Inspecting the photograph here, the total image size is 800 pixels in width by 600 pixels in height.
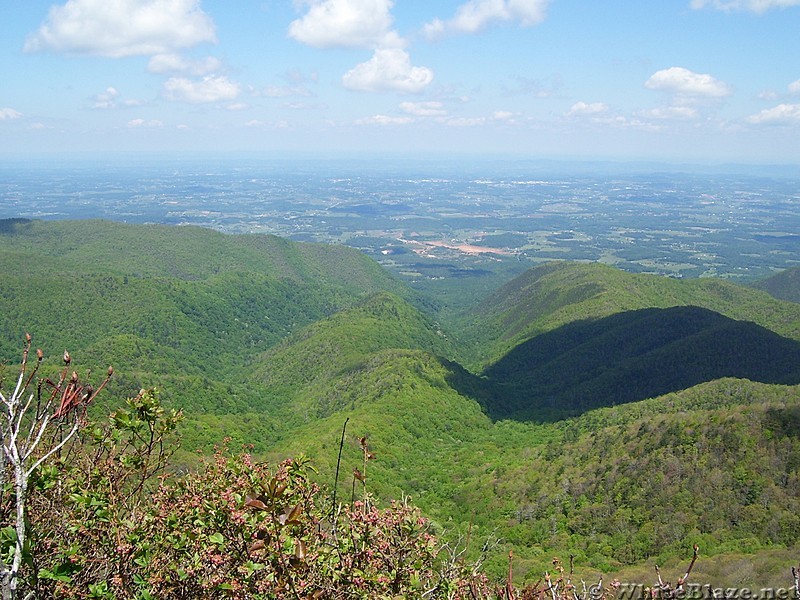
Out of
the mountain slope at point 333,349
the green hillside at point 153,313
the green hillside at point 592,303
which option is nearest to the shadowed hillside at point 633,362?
the green hillside at point 592,303

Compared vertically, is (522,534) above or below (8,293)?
below

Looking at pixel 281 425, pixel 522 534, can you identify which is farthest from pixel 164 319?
pixel 522 534

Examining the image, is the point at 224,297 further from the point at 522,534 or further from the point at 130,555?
the point at 130,555

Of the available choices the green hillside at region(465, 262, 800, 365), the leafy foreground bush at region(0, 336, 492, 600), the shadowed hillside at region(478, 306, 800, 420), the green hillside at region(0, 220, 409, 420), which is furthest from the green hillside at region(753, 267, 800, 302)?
the leafy foreground bush at region(0, 336, 492, 600)

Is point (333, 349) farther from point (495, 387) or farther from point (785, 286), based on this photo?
point (785, 286)

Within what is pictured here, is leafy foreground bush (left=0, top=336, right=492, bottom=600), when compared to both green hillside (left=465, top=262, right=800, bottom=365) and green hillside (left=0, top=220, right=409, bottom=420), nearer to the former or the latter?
green hillside (left=0, top=220, right=409, bottom=420)

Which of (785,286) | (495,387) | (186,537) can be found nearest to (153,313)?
(495,387)
